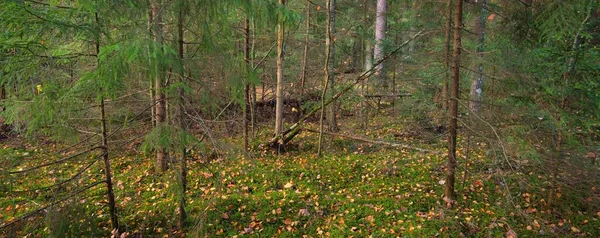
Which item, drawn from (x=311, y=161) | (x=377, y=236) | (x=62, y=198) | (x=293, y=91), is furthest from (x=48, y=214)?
(x=293, y=91)

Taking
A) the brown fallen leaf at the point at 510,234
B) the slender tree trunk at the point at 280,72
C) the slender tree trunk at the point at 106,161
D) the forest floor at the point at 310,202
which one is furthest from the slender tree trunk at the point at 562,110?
the slender tree trunk at the point at 106,161

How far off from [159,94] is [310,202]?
3.34 m

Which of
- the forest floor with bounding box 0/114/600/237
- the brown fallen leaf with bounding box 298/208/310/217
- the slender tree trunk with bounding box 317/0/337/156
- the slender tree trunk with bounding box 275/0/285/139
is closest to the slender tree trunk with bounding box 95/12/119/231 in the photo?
the forest floor with bounding box 0/114/600/237

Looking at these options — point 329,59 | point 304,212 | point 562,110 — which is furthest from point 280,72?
point 562,110

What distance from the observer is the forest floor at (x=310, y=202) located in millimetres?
4789

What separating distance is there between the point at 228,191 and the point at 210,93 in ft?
9.52

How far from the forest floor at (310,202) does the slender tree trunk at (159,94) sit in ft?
1.38

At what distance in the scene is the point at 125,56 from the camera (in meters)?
3.42

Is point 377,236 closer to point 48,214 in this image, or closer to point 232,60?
point 232,60

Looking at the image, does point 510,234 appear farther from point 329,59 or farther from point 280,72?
point 280,72

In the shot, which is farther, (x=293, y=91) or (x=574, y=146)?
(x=293, y=91)

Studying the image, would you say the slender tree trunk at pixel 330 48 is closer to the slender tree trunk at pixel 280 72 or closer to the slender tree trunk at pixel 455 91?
the slender tree trunk at pixel 280 72

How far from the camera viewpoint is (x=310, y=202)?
6.34 meters

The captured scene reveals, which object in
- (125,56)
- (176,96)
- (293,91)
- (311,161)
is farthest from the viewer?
(293,91)
